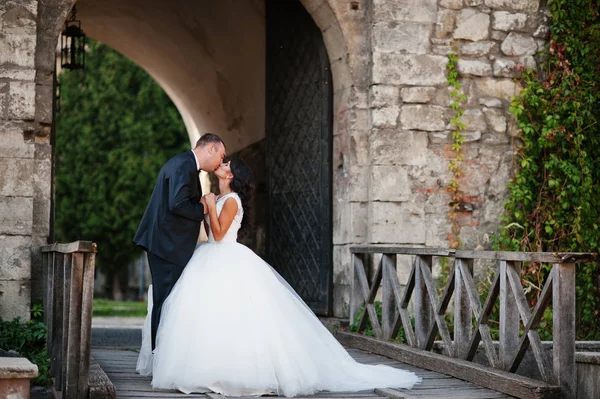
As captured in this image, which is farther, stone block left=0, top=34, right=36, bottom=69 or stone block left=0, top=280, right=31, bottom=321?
stone block left=0, top=34, right=36, bottom=69

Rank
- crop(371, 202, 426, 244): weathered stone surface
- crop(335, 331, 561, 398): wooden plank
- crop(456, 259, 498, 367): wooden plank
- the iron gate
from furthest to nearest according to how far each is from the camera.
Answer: the iron gate → crop(371, 202, 426, 244): weathered stone surface → crop(456, 259, 498, 367): wooden plank → crop(335, 331, 561, 398): wooden plank

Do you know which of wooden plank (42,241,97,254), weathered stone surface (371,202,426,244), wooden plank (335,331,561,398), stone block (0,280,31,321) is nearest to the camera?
wooden plank (42,241,97,254)

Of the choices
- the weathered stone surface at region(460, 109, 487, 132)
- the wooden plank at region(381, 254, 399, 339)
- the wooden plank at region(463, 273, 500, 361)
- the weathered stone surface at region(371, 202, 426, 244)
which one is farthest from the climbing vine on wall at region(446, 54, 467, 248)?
the wooden plank at region(463, 273, 500, 361)

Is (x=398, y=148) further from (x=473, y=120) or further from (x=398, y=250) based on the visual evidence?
(x=398, y=250)

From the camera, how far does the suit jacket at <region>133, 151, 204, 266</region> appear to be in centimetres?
580

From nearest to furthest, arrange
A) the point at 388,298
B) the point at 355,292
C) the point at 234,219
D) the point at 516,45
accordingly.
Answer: the point at 234,219 → the point at 388,298 → the point at 355,292 → the point at 516,45

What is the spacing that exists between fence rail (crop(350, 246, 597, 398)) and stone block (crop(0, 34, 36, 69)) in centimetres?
269

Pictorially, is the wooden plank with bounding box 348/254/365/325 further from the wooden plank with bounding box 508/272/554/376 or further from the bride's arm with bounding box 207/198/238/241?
the wooden plank with bounding box 508/272/554/376

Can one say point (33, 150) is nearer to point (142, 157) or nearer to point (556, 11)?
point (556, 11)

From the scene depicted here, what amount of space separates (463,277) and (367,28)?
2.67 metres

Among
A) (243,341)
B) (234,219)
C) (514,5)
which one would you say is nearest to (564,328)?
(243,341)

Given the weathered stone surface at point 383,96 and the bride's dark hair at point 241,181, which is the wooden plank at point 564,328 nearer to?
the bride's dark hair at point 241,181

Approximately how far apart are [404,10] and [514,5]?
92 cm

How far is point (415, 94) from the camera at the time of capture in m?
7.84
